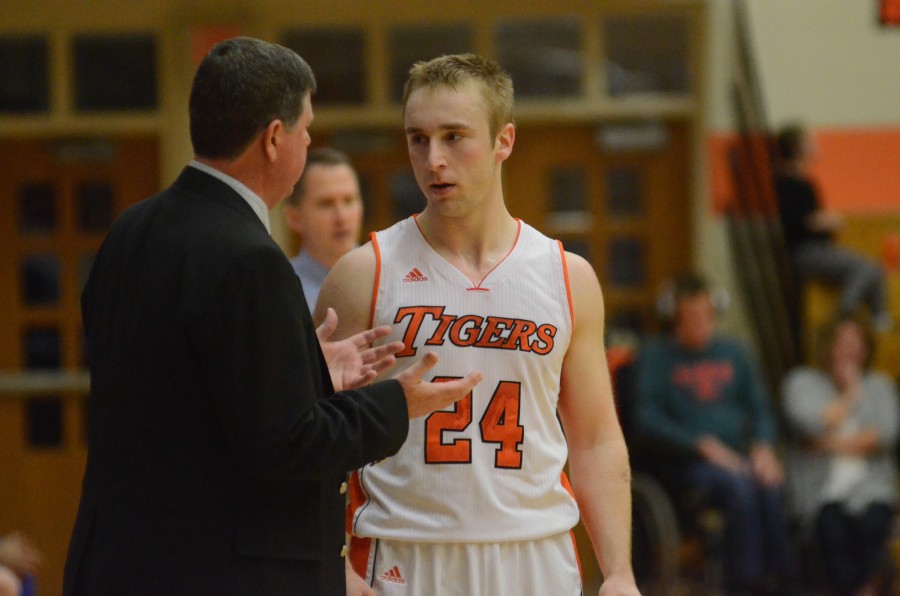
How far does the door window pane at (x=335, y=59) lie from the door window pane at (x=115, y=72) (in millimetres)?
963

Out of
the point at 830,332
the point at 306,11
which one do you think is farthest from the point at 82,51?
the point at 830,332

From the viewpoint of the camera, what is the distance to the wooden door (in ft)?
27.8

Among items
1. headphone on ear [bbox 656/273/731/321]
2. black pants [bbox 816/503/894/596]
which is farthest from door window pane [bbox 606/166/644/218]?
black pants [bbox 816/503/894/596]

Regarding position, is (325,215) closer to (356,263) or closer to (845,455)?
(356,263)

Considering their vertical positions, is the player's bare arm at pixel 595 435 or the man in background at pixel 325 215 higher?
the man in background at pixel 325 215

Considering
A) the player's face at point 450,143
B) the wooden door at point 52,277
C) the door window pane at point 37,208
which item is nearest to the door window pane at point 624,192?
the wooden door at point 52,277

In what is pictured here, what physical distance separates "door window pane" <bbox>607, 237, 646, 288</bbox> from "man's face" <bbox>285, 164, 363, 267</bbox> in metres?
4.45

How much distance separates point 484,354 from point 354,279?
0.36 metres

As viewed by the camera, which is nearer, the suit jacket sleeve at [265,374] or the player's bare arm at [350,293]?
the suit jacket sleeve at [265,374]

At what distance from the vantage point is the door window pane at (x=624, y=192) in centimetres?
855

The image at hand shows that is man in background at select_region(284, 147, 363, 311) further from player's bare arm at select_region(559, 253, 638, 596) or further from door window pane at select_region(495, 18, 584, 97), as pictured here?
door window pane at select_region(495, 18, 584, 97)

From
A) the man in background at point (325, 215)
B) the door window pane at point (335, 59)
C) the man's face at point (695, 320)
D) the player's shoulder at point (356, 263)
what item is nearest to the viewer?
the player's shoulder at point (356, 263)

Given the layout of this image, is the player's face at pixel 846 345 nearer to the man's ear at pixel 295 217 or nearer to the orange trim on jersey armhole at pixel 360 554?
the man's ear at pixel 295 217

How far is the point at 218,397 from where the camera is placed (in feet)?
7.46
